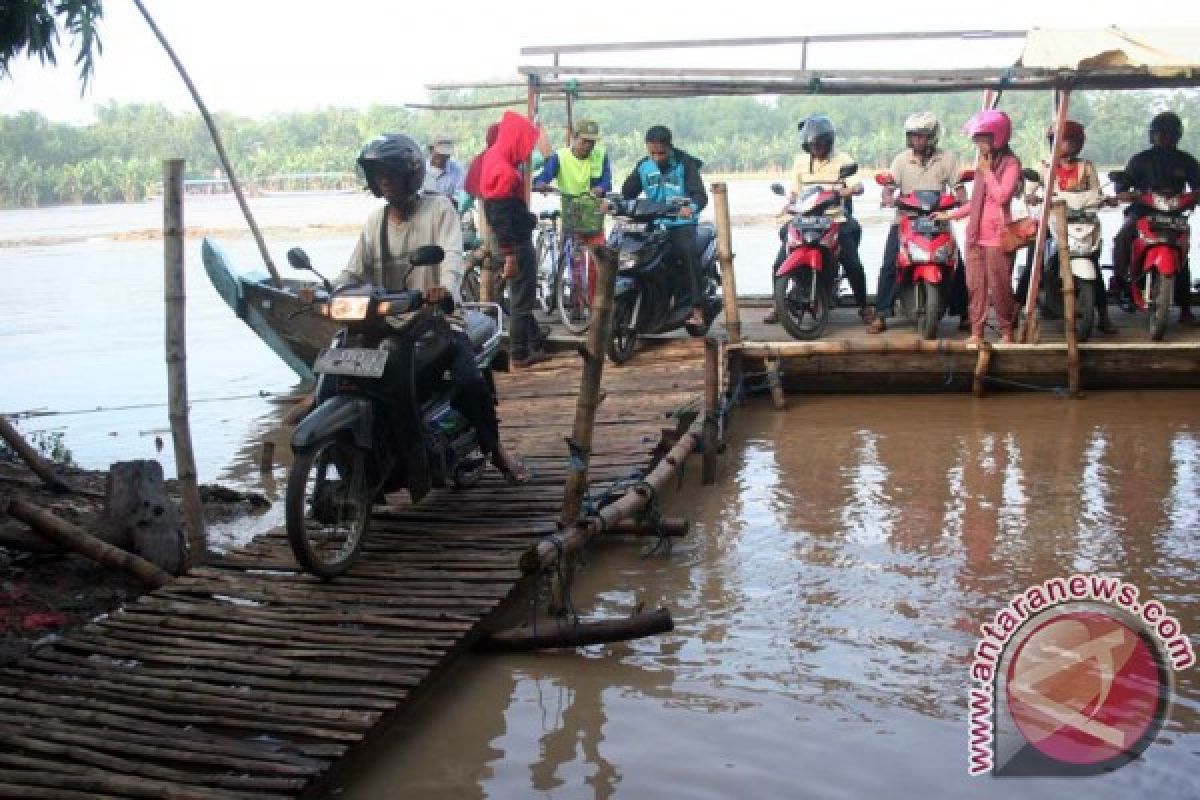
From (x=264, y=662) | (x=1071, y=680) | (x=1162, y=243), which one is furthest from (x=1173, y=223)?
(x=264, y=662)

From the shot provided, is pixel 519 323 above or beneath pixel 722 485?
above

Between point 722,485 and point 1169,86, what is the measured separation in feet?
15.3

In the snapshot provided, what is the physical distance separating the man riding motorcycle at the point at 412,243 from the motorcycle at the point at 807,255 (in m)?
3.75

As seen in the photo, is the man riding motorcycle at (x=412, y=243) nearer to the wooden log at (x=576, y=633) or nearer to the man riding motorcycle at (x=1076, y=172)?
the wooden log at (x=576, y=633)

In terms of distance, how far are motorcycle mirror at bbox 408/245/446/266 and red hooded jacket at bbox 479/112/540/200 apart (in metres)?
3.49

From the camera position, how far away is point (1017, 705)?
13.1 feet

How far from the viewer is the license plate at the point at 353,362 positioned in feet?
15.5

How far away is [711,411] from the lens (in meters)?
6.90

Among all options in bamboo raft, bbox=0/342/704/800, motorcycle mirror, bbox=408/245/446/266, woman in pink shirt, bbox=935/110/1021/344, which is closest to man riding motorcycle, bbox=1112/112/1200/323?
woman in pink shirt, bbox=935/110/1021/344

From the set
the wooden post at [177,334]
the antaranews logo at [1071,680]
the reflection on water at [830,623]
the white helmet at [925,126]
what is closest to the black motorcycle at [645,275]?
the reflection on water at [830,623]

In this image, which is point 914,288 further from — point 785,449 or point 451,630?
point 451,630

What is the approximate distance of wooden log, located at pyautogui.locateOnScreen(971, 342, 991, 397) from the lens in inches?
333

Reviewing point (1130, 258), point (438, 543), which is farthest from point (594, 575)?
point (1130, 258)

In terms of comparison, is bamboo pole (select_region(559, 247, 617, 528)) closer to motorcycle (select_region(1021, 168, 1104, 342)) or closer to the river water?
the river water
